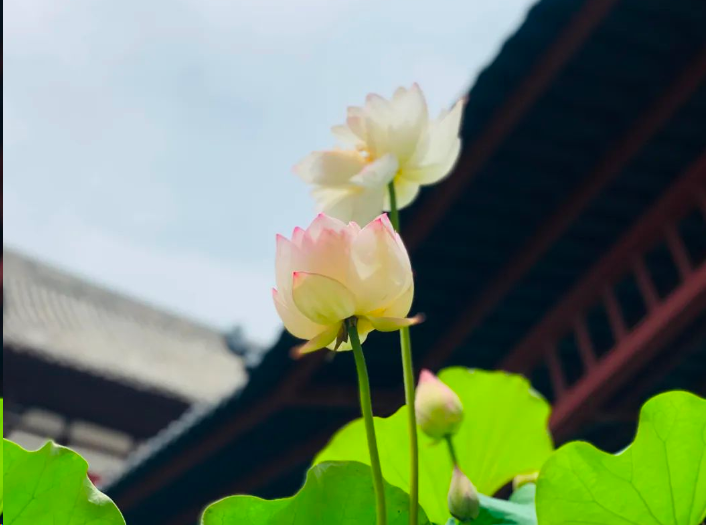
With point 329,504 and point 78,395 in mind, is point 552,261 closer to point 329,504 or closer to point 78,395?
point 329,504

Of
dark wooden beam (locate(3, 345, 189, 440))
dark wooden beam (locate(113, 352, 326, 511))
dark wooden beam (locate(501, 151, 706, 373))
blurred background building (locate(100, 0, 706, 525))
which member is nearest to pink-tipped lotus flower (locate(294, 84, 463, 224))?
blurred background building (locate(100, 0, 706, 525))

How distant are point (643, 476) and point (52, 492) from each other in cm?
21

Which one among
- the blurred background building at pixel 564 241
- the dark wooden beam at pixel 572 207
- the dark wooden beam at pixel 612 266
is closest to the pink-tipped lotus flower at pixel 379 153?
the blurred background building at pixel 564 241

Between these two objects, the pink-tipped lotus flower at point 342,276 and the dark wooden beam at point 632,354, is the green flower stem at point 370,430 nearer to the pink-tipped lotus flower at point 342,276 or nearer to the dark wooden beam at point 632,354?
the pink-tipped lotus flower at point 342,276

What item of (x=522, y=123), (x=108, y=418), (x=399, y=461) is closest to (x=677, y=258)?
(x=522, y=123)

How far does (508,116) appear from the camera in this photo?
5.46ft

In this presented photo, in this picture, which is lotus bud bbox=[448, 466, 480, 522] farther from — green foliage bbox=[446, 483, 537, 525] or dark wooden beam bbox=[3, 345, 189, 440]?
dark wooden beam bbox=[3, 345, 189, 440]

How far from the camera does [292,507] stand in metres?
0.26

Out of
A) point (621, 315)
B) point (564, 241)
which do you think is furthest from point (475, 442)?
point (564, 241)

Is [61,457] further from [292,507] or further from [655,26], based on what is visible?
[655,26]

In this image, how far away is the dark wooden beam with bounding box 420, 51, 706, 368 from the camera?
5.69 feet

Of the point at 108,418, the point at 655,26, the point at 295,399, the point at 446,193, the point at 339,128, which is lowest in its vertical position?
the point at 108,418

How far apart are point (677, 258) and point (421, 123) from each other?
1.50 meters

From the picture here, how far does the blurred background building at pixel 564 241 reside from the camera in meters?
1.64
